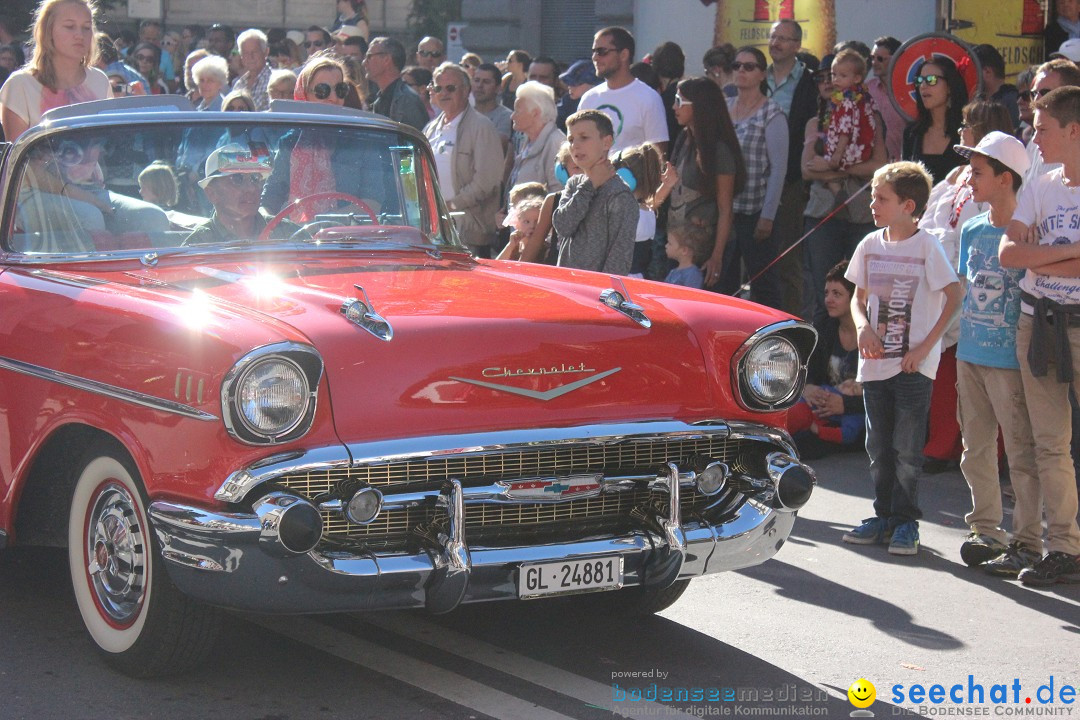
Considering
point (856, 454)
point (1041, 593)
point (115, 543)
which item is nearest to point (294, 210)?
point (115, 543)

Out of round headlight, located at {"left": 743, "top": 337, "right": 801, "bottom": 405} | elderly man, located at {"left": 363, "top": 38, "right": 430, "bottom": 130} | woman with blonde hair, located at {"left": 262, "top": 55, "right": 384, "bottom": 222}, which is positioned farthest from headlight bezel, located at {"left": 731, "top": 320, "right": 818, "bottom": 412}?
elderly man, located at {"left": 363, "top": 38, "right": 430, "bottom": 130}

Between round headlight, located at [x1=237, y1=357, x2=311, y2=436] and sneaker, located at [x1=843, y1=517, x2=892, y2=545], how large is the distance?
3128 mm

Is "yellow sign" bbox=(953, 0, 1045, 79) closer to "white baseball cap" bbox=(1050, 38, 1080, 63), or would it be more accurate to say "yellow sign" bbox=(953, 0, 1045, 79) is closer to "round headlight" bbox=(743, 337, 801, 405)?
"white baseball cap" bbox=(1050, 38, 1080, 63)

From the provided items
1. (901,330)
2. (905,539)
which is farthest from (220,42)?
(905,539)

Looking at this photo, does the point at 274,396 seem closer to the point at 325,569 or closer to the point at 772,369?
the point at 325,569

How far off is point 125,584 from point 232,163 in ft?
5.47

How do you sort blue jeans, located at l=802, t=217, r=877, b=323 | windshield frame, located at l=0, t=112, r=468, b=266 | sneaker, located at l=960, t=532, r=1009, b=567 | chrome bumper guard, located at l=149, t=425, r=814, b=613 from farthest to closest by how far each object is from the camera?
blue jeans, located at l=802, t=217, r=877, b=323 → sneaker, located at l=960, t=532, r=1009, b=567 → windshield frame, located at l=0, t=112, r=468, b=266 → chrome bumper guard, located at l=149, t=425, r=814, b=613

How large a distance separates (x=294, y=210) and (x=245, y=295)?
3.27 feet

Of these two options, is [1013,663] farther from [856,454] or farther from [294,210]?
[856,454]

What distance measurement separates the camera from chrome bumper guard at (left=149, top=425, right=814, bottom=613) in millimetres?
3730

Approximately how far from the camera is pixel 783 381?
454 cm

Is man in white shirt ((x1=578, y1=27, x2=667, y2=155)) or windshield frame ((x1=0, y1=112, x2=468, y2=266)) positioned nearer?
windshield frame ((x1=0, y1=112, x2=468, y2=266))

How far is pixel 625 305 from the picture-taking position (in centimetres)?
445

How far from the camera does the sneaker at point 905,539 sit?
5922 millimetres
